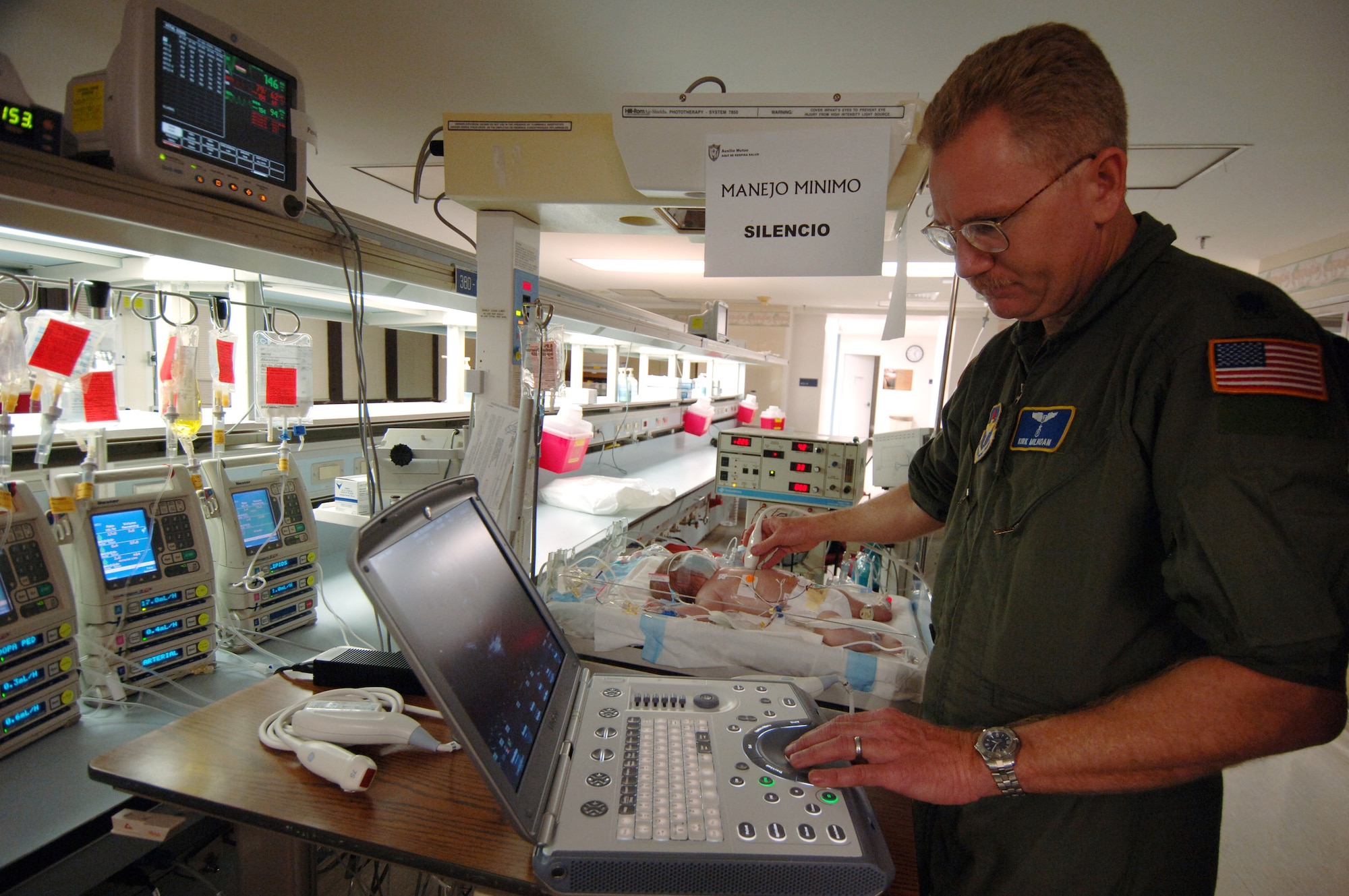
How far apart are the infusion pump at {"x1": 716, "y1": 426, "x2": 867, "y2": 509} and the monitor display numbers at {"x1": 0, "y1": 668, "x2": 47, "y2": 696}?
7.06 feet

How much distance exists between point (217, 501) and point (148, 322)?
1100 mm

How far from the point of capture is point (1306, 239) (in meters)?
4.38

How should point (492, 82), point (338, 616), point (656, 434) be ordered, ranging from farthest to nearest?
point (656, 434), point (492, 82), point (338, 616)

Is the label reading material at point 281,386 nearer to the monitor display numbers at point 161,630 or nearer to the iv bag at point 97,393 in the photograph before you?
the iv bag at point 97,393

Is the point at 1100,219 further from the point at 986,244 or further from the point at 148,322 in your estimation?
the point at 148,322

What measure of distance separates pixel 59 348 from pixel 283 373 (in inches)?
22.9

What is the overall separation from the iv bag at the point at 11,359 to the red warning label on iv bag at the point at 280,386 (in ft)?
1.72

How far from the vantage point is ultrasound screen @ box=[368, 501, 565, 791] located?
0.73m

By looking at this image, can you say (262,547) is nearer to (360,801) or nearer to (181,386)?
(181,386)

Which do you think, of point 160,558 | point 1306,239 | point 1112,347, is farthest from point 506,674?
point 1306,239

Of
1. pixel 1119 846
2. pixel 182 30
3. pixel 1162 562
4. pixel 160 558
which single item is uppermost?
pixel 182 30

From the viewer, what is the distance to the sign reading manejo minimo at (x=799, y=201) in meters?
1.09

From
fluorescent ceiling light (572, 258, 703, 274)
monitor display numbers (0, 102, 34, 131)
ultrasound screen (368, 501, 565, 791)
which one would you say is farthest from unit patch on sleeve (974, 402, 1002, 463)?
fluorescent ceiling light (572, 258, 703, 274)

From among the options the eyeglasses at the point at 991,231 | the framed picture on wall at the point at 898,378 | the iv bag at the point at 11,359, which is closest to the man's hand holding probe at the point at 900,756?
the eyeglasses at the point at 991,231
